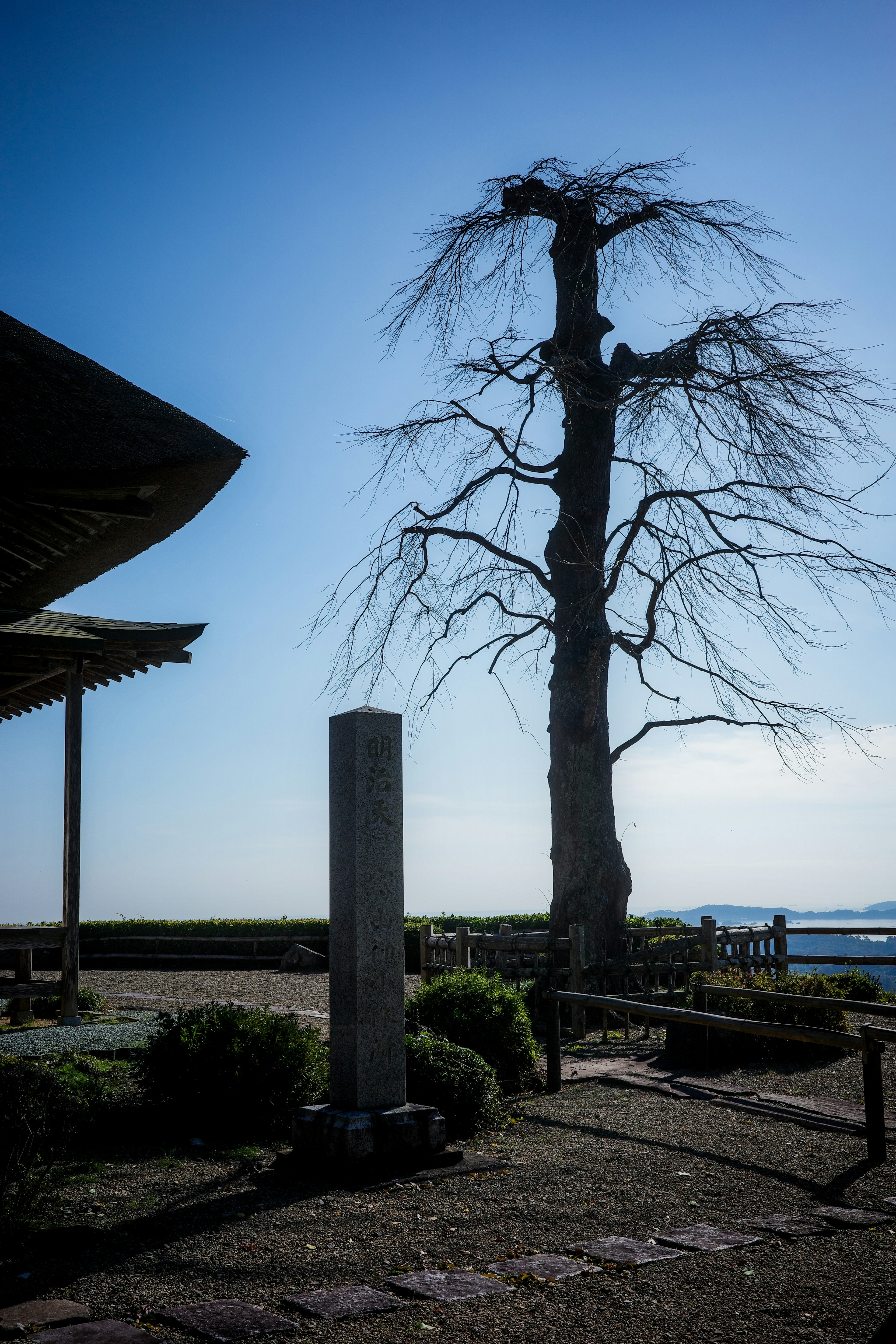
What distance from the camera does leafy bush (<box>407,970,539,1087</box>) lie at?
8.12 m

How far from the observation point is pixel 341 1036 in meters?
5.93

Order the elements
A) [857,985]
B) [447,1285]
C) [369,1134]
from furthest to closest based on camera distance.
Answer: [857,985] < [369,1134] < [447,1285]

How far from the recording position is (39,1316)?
351cm

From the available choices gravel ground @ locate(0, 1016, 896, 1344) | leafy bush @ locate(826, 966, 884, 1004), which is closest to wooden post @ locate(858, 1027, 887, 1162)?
gravel ground @ locate(0, 1016, 896, 1344)

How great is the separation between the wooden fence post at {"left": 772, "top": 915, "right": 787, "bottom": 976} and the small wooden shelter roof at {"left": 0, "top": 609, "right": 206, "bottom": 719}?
928 cm

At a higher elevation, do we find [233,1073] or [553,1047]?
[233,1073]

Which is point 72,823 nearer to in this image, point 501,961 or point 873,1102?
point 501,961

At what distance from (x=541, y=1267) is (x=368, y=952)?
214 cm

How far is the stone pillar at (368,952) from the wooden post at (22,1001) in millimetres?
5591

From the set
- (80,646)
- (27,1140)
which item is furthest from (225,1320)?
(80,646)

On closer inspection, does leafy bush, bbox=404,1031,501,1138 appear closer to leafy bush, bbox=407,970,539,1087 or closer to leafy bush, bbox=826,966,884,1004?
leafy bush, bbox=407,970,539,1087

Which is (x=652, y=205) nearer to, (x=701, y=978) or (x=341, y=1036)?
(x=701, y=978)

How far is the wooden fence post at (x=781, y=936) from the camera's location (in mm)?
14602

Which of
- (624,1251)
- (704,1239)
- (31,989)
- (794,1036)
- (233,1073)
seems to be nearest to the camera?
(624,1251)
